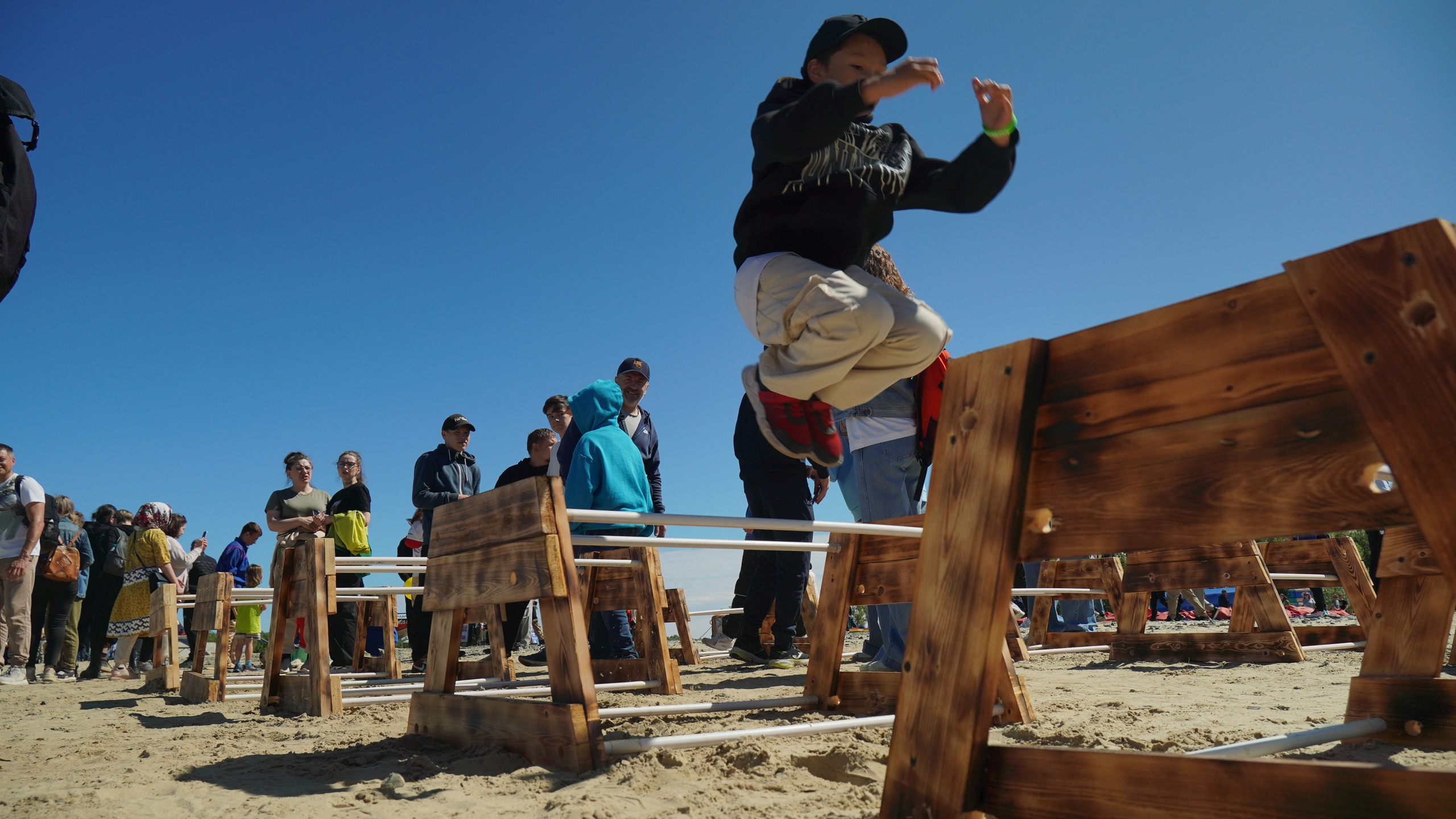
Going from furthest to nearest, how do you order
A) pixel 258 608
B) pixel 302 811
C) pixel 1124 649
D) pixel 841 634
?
pixel 258 608 < pixel 1124 649 < pixel 841 634 < pixel 302 811

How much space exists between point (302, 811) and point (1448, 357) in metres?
2.13

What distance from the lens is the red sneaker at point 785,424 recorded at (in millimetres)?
2607

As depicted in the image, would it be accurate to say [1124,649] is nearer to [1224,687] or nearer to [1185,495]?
[1224,687]

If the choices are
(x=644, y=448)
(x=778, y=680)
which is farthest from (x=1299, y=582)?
(x=644, y=448)

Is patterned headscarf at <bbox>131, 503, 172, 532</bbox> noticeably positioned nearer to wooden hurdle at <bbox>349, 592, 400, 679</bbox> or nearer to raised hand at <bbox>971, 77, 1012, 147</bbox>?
wooden hurdle at <bbox>349, 592, 400, 679</bbox>

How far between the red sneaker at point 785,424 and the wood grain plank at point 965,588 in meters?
1.14

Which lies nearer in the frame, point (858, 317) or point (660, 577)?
point (858, 317)

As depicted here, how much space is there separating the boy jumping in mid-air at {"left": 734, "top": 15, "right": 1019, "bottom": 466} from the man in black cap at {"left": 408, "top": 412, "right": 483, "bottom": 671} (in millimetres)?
4335

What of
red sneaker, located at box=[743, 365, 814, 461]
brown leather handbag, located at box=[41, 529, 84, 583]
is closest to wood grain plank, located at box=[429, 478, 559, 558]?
red sneaker, located at box=[743, 365, 814, 461]

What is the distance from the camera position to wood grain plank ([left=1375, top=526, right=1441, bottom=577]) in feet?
7.52

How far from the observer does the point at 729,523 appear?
2494 mm

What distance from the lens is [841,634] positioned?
303 cm

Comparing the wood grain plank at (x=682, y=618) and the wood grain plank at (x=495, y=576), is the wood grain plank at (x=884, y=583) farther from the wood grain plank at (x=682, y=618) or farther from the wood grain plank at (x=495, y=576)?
the wood grain plank at (x=682, y=618)

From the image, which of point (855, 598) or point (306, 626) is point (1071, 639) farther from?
point (306, 626)
